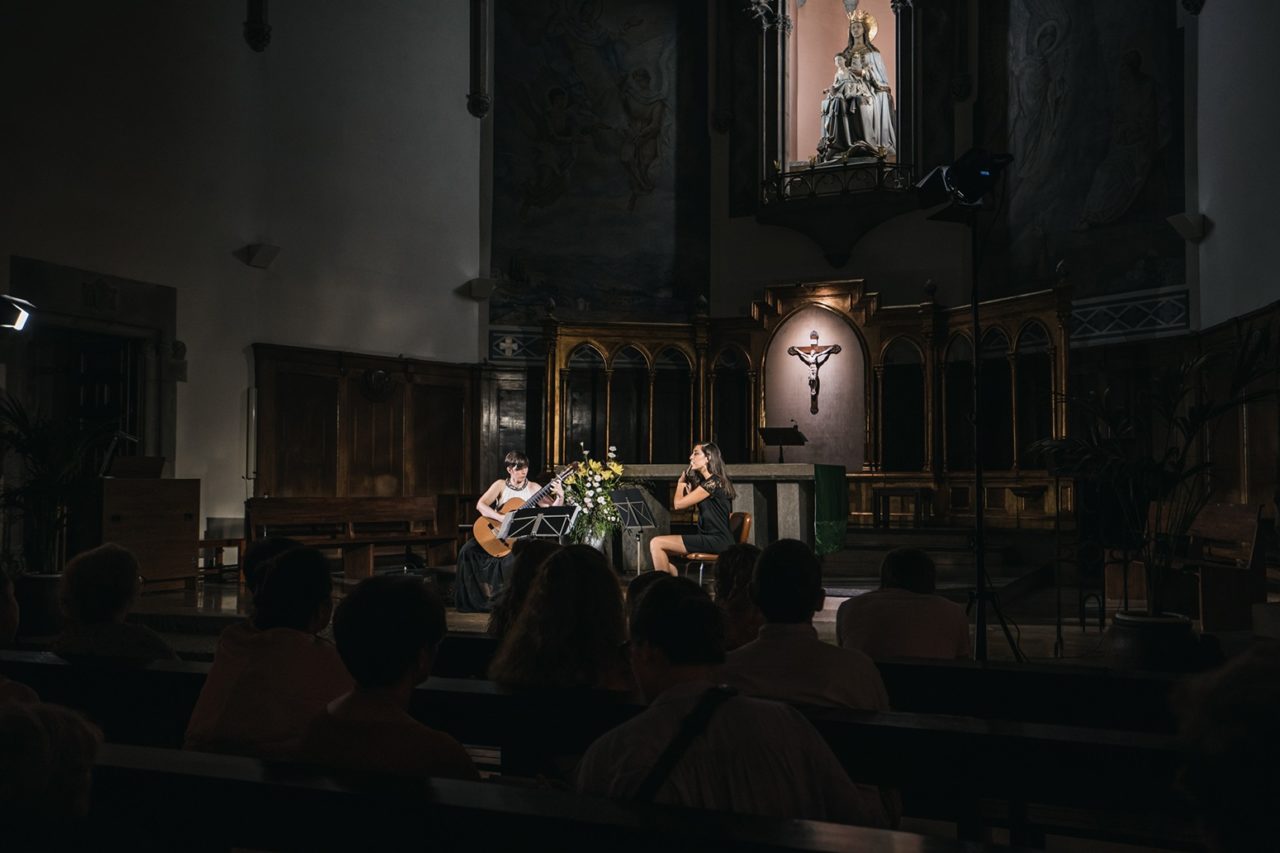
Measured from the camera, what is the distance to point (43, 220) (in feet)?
31.5

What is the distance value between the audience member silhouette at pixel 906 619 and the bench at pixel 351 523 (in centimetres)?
777

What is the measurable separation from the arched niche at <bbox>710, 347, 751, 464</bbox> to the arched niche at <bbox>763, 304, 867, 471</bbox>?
0.44 meters

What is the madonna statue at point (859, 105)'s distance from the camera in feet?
47.2

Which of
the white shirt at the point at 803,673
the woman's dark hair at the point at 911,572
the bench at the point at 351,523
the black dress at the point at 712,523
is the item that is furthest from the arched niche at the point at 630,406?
the white shirt at the point at 803,673

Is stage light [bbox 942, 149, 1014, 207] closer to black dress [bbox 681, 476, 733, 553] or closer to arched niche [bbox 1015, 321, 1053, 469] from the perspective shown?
black dress [bbox 681, 476, 733, 553]

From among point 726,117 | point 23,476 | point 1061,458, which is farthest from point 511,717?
point 726,117

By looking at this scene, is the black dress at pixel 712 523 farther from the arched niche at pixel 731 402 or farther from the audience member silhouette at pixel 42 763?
the arched niche at pixel 731 402

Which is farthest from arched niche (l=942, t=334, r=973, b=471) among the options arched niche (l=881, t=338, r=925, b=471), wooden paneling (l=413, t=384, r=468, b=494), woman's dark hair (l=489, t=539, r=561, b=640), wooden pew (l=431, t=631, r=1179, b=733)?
wooden pew (l=431, t=631, r=1179, b=733)

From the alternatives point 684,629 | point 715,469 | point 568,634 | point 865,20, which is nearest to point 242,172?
point 715,469

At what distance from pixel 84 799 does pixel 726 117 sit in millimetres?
15064

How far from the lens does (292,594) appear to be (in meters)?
2.65

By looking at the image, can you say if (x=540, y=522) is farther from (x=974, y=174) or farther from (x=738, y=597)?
(x=738, y=597)

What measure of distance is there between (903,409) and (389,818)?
13220mm

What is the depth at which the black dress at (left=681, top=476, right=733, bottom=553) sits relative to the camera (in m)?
7.81
